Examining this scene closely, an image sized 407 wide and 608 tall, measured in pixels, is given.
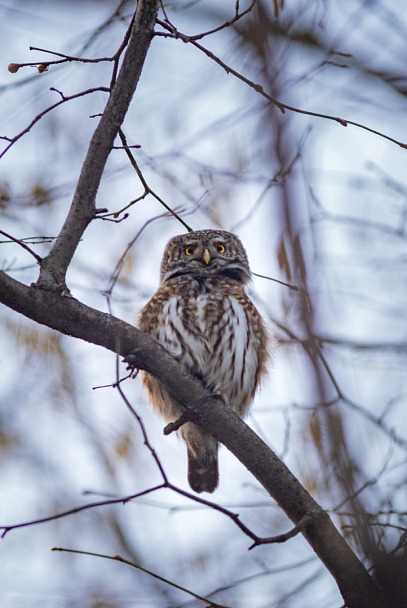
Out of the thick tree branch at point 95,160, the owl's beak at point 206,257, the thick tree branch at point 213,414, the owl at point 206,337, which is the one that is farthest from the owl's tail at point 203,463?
the thick tree branch at point 95,160

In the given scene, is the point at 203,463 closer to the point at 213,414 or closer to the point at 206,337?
the point at 206,337

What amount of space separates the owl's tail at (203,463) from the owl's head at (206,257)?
1.14 metres

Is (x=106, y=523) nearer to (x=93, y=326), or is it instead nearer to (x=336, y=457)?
(x=93, y=326)

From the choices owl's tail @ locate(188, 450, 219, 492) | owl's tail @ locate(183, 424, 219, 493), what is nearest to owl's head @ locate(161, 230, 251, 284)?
owl's tail @ locate(183, 424, 219, 493)

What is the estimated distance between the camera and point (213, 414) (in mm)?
4012

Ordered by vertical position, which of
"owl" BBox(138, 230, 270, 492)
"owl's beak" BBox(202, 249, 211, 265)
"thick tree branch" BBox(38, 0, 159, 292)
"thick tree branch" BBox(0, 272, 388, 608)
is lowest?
"thick tree branch" BBox(0, 272, 388, 608)

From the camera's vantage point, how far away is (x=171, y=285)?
5.75 meters

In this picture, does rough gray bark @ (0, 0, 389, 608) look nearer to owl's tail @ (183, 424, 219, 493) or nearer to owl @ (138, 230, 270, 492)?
owl @ (138, 230, 270, 492)

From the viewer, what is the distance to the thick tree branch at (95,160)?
3.65 metres

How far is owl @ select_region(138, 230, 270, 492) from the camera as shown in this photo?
17.2 feet

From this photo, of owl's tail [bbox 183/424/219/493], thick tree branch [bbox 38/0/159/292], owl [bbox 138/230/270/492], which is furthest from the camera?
owl's tail [bbox 183/424/219/493]

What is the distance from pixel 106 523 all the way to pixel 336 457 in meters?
5.82

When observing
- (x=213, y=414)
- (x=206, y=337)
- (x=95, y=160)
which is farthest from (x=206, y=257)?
(x=95, y=160)

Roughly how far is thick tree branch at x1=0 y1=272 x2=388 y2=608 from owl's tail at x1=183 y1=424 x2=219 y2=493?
163 centimetres
